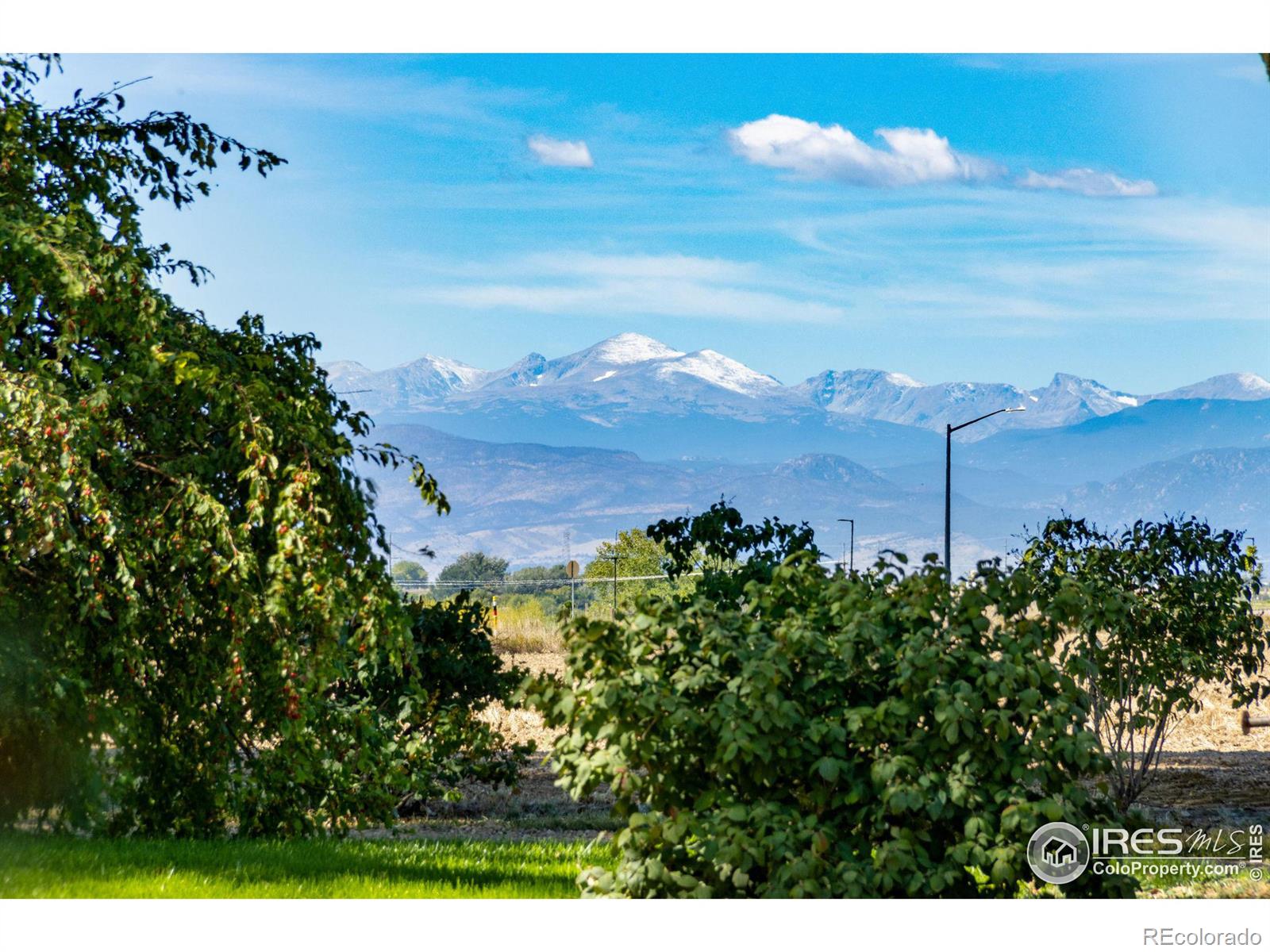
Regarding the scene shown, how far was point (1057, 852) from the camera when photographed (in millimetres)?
4316

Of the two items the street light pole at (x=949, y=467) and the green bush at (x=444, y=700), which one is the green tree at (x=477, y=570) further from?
the green bush at (x=444, y=700)

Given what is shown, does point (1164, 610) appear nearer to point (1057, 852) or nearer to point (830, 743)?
point (1057, 852)

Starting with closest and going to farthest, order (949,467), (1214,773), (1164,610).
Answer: (1164,610) → (1214,773) → (949,467)

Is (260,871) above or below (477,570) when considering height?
below

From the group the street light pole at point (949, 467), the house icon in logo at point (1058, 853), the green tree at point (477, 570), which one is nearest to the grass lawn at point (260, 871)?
the house icon in logo at point (1058, 853)

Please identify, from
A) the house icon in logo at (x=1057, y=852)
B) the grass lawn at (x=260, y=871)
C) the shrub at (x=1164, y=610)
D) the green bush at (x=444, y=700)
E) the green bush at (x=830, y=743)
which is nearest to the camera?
the green bush at (x=830, y=743)

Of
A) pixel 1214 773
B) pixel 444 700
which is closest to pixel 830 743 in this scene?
pixel 444 700

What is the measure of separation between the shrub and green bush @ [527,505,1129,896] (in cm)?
483

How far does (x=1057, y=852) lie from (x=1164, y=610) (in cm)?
543

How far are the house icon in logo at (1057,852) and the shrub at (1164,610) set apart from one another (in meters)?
4.81

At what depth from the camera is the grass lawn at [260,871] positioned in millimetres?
4918

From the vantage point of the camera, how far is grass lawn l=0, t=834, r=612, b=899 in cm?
492

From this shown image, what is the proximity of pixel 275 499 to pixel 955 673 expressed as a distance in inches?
118

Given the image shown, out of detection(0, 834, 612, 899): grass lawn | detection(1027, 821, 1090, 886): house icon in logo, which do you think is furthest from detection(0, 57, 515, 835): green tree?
detection(1027, 821, 1090, 886): house icon in logo
